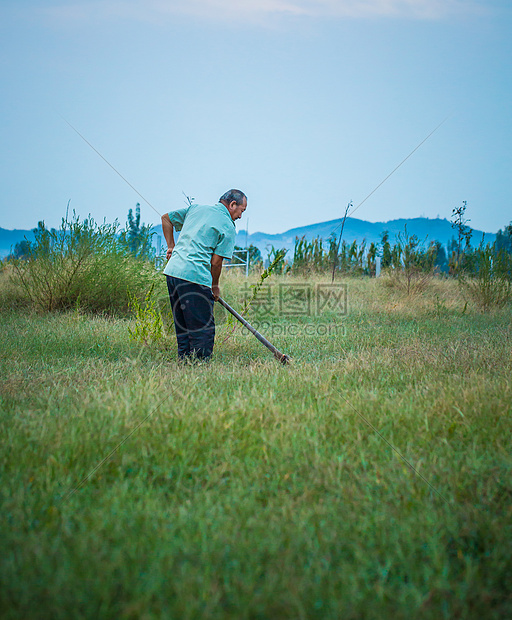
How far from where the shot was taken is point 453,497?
6.25 feet

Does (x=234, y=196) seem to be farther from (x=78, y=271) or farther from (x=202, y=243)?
(x=78, y=271)

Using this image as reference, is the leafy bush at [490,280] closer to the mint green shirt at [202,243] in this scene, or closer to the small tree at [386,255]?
the small tree at [386,255]

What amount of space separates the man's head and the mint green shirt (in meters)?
0.08

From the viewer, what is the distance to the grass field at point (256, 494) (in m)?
1.36

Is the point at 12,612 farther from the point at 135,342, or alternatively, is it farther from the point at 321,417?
the point at 135,342

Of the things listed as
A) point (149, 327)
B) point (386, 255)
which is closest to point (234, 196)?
point (149, 327)

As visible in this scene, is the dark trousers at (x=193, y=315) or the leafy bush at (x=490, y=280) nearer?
the dark trousers at (x=193, y=315)

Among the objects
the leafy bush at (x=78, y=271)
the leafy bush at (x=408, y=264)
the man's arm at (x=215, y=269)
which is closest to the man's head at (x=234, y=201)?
the man's arm at (x=215, y=269)

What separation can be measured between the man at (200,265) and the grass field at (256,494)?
0.64 metres

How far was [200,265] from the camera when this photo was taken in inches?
171

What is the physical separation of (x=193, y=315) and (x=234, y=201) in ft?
4.07

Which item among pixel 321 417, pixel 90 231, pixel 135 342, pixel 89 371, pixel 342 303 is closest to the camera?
pixel 321 417

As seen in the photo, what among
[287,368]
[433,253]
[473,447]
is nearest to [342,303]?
[433,253]

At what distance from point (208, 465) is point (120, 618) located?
93 centimetres
